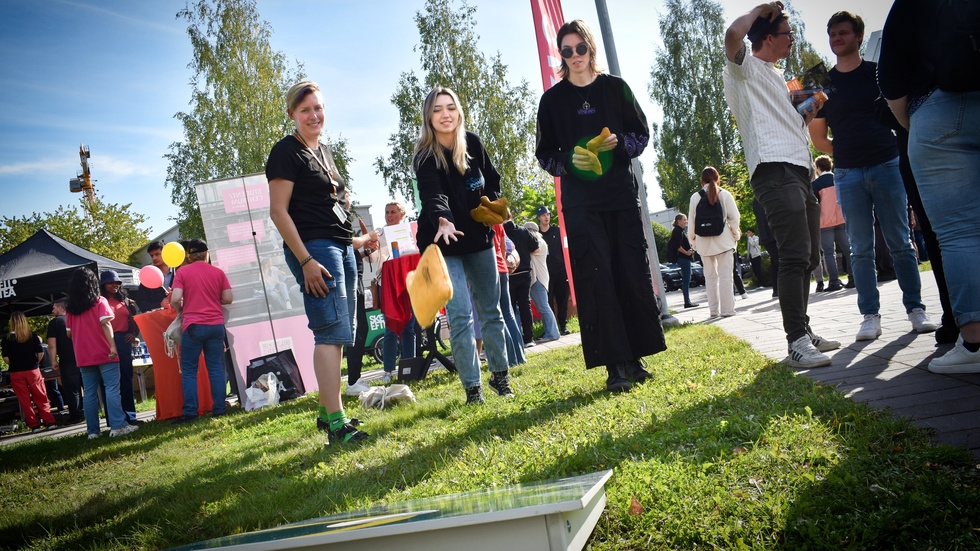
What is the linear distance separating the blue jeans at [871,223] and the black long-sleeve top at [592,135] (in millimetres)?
1597

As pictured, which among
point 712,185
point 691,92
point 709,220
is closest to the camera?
point 709,220

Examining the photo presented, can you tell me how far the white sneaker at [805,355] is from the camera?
13.1 feet

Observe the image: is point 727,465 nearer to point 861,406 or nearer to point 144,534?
point 861,406

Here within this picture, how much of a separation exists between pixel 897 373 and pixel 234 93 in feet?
101

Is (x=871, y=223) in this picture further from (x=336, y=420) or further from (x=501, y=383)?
(x=336, y=420)

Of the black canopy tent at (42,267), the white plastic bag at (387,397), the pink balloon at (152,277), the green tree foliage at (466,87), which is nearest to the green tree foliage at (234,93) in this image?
the green tree foliage at (466,87)

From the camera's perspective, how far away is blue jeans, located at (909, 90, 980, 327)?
9.64 feet

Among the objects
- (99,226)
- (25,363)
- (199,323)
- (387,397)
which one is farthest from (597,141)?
(99,226)

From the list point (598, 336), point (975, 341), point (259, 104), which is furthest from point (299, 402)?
point (259, 104)

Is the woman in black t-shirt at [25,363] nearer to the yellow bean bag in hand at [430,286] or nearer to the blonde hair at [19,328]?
the blonde hair at [19,328]

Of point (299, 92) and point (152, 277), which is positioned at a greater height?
point (299, 92)

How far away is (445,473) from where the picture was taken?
2.88 metres

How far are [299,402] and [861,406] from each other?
6.41 meters

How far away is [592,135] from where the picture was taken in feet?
14.5
